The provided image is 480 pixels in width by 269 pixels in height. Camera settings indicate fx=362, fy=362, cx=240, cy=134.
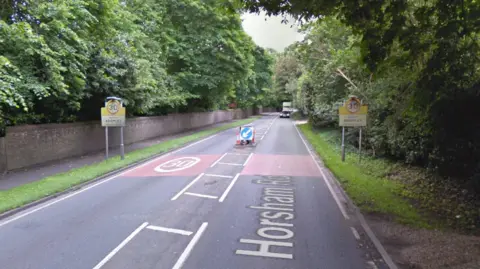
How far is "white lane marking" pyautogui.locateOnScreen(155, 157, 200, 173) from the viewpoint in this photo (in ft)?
47.4

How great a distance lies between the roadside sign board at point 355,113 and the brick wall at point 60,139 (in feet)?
41.8

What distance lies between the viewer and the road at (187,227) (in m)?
5.85

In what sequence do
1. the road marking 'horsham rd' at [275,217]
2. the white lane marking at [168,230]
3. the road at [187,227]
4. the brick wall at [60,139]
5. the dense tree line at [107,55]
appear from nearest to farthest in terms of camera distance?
the road at [187,227] < the road marking 'horsham rd' at [275,217] < the white lane marking at [168,230] < the dense tree line at [107,55] < the brick wall at [60,139]

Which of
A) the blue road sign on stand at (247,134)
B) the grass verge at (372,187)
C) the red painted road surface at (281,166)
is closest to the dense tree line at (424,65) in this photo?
the grass verge at (372,187)

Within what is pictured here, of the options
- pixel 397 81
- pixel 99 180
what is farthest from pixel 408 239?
pixel 99 180

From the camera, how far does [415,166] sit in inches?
575

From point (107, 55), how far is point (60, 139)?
15.0ft

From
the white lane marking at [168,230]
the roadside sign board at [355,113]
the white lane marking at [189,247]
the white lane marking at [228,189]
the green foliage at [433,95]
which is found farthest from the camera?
the roadside sign board at [355,113]

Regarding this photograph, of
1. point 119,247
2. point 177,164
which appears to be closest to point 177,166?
point 177,164

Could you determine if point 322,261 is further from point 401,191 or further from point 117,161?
point 117,161

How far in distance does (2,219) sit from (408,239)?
28.4 feet

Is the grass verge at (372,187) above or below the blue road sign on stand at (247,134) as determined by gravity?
below

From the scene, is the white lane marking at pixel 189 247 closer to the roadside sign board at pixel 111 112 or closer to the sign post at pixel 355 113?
the roadside sign board at pixel 111 112

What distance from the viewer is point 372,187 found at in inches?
448
